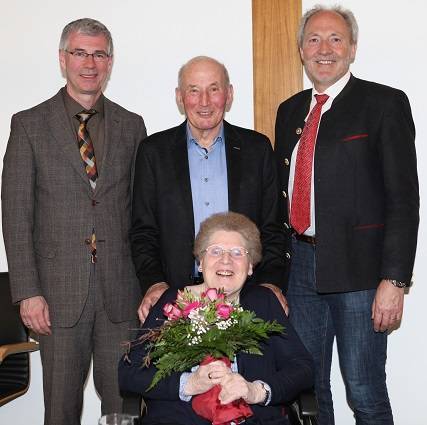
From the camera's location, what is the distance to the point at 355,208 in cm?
325

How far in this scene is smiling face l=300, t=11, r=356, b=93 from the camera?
3.31 meters

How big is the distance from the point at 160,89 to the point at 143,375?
2.01 m

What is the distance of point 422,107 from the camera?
407 cm

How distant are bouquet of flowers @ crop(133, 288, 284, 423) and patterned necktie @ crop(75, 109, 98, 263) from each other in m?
0.94

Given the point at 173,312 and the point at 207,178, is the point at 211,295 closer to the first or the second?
the point at 173,312

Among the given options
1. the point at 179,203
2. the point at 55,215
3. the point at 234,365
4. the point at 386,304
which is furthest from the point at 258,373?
the point at 55,215

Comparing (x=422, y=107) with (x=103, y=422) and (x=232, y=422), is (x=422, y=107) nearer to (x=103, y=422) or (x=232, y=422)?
(x=232, y=422)

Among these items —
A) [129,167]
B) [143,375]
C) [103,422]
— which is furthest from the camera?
[129,167]

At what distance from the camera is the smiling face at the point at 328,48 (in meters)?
3.31

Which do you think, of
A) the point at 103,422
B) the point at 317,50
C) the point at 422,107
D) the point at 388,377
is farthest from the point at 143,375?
the point at 422,107

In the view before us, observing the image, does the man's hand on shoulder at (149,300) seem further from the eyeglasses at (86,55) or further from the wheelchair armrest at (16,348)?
the eyeglasses at (86,55)

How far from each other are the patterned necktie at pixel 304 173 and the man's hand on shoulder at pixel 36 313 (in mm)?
1205

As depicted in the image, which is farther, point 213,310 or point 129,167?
point 129,167

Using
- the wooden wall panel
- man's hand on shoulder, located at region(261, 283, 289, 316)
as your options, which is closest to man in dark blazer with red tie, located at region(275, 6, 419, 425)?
man's hand on shoulder, located at region(261, 283, 289, 316)
